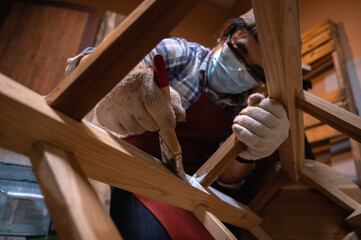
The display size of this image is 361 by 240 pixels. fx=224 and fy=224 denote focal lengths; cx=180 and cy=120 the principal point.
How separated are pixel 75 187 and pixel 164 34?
0.92 feet

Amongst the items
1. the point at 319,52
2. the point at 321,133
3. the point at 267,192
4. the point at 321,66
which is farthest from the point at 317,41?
the point at 267,192

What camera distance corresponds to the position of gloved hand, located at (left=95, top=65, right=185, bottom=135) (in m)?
0.50

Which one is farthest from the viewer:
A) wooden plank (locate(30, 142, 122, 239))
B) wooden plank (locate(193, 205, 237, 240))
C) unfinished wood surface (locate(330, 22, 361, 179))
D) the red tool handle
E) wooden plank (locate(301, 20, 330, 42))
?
wooden plank (locate(301, 20, 330, 42))

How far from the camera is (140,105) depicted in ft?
1.74

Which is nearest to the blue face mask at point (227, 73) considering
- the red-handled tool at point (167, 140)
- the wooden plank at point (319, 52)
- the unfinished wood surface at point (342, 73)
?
the red-handled tool at point (167, 140)

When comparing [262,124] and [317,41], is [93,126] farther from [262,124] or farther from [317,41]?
[317,41]

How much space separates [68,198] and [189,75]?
0.94 meters

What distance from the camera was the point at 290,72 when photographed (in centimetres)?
Answer: 62

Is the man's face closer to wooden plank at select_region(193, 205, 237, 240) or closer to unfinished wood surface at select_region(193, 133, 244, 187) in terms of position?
unfinished wood surface at select_region(193, 133, 244, 187)

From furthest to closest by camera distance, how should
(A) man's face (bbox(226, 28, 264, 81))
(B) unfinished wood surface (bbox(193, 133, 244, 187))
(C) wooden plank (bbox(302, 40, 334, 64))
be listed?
(C) wooden plank (bbox(302, 40, 334, 64)) < (A) man's face (bbox(226, 28, 264, 81)) < (B) unfinished wood surface (bbox(193, 133, 244, 187))

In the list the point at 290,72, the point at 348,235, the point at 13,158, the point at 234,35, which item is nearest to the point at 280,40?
the point at 290,72

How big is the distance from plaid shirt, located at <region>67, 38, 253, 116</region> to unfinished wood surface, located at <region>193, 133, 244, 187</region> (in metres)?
0.44

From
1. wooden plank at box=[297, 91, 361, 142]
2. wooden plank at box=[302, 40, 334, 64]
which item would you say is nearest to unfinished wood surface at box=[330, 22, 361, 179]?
wooden plank at box=[302, 40, 334, 64]

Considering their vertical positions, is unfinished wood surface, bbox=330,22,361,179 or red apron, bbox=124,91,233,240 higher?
unfinished wood surface, bbox=330,22,361,179
